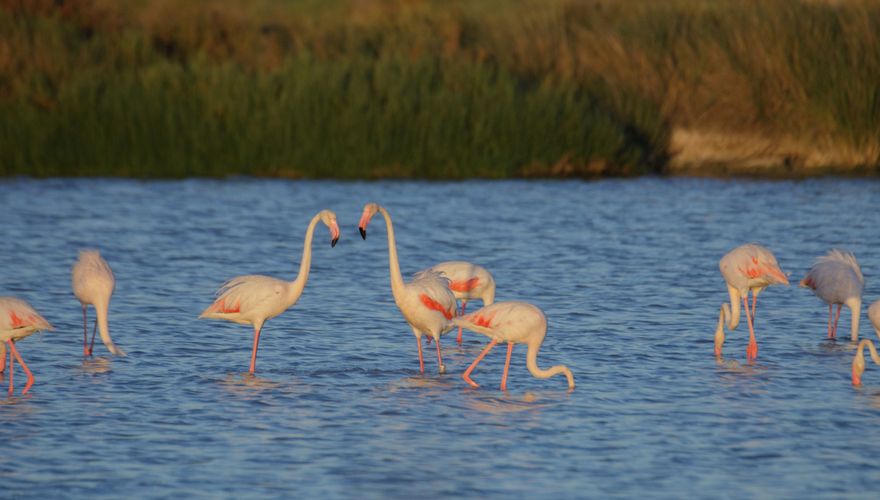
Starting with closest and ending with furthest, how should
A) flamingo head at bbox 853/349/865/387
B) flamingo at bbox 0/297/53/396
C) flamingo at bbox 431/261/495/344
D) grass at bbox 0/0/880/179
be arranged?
flamingo at bbox 0/297/53/396, flamingo head at bbox 853/349/865/387, flamingo at bbox 431/261/495/344, grass at bbox 0/0/880/179

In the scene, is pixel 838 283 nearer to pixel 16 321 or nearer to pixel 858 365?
pixel 858 365

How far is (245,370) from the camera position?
10.5 m

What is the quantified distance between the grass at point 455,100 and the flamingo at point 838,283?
30.6ft

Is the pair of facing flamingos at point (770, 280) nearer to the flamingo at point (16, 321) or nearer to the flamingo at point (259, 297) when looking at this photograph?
the flamingo at point (259, 297)

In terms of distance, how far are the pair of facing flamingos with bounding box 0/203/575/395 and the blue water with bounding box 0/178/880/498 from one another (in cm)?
28

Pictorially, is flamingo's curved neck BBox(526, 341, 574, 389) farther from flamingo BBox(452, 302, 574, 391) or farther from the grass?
the grass

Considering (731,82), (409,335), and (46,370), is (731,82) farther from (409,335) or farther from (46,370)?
(46,370)

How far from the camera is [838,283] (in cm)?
1148

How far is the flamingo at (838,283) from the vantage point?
11.4m

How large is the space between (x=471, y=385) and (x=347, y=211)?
9343 millimetres

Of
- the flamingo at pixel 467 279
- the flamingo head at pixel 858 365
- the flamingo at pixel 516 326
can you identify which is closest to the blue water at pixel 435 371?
the flamingo head at pixel 858 365

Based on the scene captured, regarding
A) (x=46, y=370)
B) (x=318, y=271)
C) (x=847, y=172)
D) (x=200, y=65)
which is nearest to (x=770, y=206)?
(x=847, y=172)

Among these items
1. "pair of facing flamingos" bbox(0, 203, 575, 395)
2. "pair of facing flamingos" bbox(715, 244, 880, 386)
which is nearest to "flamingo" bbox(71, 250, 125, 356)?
"pair of facing flamingos" bbox(0, 203, 575, 395)

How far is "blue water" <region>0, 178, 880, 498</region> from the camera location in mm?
7773
